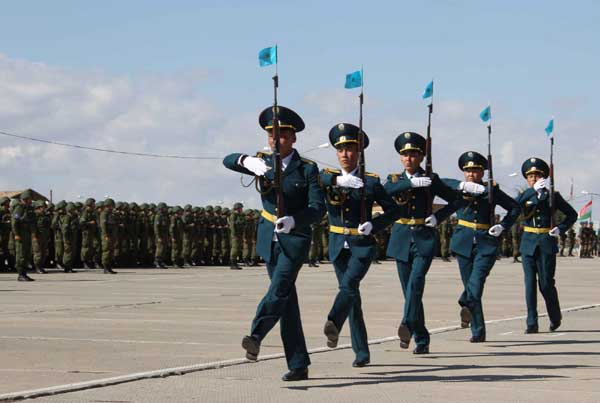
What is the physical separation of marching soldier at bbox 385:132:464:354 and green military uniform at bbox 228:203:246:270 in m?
28.3

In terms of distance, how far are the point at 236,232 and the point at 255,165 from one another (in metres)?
32.2

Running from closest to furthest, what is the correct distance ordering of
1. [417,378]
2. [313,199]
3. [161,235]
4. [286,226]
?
[286,226], [313,199], [417,378], [161,235]

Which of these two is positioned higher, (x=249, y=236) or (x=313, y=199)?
(x=249, y=236)

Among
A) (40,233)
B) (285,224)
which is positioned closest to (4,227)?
(40,233)

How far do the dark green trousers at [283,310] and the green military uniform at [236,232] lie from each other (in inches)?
1220

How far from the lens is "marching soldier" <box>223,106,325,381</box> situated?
386 inches

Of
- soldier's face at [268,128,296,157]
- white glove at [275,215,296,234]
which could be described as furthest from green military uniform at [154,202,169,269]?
white glove at [275,215,296,234]

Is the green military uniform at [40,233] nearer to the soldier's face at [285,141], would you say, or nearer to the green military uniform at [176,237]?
the green military uniform at [176,237]

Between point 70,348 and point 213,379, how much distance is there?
289 cm

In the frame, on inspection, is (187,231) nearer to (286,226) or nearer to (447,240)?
(447,240)

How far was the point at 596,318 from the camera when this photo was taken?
1827 cm

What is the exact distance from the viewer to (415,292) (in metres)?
12.5

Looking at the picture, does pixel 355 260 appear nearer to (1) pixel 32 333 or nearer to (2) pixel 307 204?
(2) pixel 307 204

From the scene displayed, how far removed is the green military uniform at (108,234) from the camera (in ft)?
116
